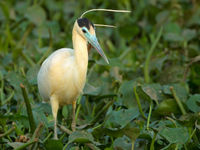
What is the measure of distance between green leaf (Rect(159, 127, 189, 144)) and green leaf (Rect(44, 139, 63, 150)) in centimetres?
56

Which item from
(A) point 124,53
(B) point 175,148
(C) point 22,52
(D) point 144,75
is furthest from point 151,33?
(B) point 175,148

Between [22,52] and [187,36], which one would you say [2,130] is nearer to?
[22,52]

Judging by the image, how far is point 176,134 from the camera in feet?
9.48

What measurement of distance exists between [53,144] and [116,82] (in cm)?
120

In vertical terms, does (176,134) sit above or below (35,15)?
below

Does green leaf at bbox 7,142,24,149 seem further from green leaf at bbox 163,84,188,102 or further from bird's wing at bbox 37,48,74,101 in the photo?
green leaf at bbox 163,84,188,102

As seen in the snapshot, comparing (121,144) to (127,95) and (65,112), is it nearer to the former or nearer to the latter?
(127,95)

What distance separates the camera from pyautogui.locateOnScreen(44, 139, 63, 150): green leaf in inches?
113

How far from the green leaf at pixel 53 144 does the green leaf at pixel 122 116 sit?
1.57 ft

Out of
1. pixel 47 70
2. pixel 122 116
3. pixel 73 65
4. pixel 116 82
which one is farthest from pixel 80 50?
pixel 116 82

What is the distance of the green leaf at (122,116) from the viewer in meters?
3.22

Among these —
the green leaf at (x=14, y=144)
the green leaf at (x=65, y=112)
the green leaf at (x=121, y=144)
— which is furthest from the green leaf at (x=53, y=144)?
the green leaf at (x=65, y=112)

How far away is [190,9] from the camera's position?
580 centimetres

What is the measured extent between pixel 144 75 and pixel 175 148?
141cm
